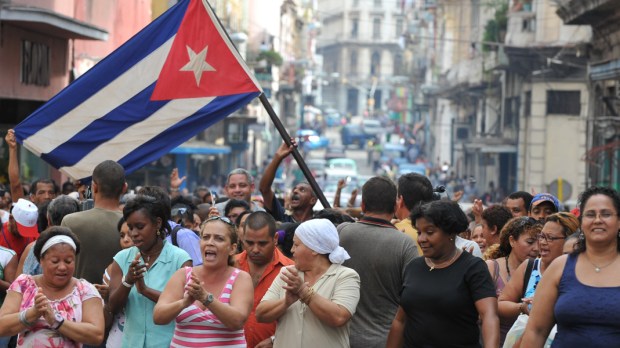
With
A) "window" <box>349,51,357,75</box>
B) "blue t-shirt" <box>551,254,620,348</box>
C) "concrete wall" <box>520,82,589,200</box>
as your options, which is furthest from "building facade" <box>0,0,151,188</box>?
"window" <box>349,51,357,75</box>

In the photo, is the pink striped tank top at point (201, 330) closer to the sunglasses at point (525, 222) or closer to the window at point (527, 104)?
the sunglasses at point (525, 222)

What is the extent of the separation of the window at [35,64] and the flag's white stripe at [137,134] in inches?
481

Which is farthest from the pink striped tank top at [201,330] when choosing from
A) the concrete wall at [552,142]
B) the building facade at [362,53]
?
the building facade at [362,53]

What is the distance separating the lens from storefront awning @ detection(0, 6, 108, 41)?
20672 millimetres

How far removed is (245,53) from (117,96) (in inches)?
1836

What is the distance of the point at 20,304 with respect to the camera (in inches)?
293

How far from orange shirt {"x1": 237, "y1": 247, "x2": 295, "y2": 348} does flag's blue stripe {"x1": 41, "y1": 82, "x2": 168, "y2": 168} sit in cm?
295

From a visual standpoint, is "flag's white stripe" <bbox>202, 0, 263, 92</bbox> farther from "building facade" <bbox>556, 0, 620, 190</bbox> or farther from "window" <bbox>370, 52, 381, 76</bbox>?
"window" <bbox>370, 52, 381, 76</bbox>

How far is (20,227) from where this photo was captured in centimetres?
1048

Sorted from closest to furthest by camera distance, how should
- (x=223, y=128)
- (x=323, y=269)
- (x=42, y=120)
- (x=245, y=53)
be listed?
1. (x=323, y=269)
2. (x=42, y=120)
3. (x=223, y=128)
4. (x=245, y=53)

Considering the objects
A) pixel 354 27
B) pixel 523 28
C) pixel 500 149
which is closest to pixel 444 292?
pixel 523 28

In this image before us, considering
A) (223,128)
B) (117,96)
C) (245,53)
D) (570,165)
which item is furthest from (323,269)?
(245,53)

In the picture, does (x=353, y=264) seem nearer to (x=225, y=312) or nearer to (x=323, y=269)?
(x=323, y=269)

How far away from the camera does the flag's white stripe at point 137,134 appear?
1086 centimetres
